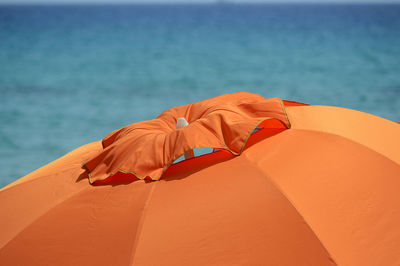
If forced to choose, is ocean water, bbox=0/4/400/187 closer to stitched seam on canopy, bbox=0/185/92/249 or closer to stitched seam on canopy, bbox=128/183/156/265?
stitched seam on canopy, bbox=0/185/92/249

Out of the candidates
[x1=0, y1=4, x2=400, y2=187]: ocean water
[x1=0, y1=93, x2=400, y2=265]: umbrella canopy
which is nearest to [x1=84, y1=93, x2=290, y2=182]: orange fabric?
[x1=0, y1=93, x2=400, y2=265]: umbrella canopy

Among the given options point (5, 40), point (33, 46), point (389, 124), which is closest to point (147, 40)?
point (33, 46)

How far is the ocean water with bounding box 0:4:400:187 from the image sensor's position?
9.60 metres

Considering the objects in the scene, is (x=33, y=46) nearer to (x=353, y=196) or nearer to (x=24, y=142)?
(x=24, y=142)

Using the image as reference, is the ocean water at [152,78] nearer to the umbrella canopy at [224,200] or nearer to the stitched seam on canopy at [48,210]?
the stitched seam on canopy at [48,210]

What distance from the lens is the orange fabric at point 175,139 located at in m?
2.07

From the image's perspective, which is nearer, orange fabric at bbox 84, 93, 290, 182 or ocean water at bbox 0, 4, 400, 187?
orange fabric at bbox 84, 93, 290, 182

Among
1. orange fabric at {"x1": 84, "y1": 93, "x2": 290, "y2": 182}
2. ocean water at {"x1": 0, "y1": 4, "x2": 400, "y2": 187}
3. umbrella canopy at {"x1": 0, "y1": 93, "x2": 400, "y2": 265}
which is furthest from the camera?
ocean water at {"x1": 0, "y1": 4, "x2": 400, "y2": 187}

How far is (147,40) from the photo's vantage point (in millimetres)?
24109

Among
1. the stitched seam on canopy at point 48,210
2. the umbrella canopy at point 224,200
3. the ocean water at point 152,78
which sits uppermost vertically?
the ocean water at point 152,78

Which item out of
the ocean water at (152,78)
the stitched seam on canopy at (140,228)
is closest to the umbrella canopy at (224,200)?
the stitched seam on canopy at (140,228)

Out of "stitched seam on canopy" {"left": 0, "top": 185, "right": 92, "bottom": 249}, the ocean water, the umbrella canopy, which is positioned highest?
the ocean water

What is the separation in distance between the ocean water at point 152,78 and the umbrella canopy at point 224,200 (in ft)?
17.4

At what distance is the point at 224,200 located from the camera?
1.90m
